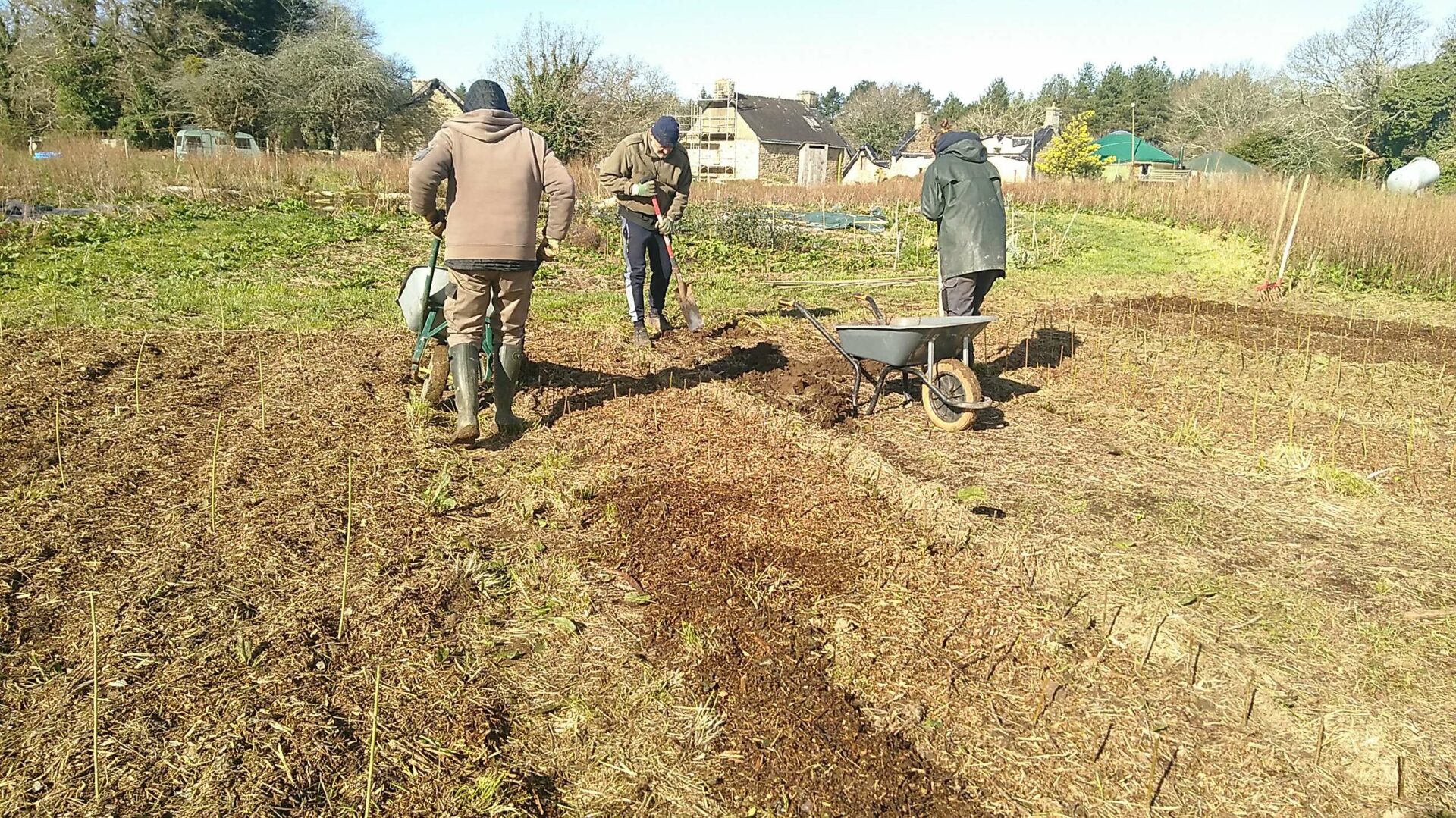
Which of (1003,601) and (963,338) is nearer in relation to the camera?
(1003,601)

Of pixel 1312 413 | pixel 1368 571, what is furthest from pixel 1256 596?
pixel 1312 413

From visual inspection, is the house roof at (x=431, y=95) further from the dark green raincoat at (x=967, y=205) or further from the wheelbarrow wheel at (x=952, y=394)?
the wheelbarrow wheel at (x=952, y=394)

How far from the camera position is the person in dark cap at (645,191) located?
666 cm

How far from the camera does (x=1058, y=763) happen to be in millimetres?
2443

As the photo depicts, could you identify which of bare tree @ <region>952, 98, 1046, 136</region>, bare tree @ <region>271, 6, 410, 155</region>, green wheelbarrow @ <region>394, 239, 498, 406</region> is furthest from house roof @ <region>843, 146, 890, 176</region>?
Answer: green wheelbarrow @ <region>394, 239, 498, 406</region>

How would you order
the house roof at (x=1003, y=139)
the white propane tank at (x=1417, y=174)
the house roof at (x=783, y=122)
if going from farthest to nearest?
the house roof at (x=783, y=122), the house roof at (x=1003, y=139), the white propane tank at (x=1417, y=174)

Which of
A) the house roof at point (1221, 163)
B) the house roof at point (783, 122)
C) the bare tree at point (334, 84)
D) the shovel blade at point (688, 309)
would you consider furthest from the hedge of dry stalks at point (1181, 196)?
the house roof at point (783, 122)

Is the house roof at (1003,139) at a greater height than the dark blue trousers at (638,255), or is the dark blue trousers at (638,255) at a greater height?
the house roof at (1003,139)

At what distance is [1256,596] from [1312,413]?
11.1ft

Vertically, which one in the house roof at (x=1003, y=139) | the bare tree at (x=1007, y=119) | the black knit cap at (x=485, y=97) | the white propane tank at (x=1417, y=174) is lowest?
the black knit cap at (x=485, y=97)

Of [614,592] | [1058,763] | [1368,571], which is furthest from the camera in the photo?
[1368,571]

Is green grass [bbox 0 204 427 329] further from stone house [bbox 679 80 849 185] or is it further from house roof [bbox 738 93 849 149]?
house roof [bbox 738 93 849 149]

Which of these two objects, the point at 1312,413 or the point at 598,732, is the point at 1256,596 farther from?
the point at 1312,413

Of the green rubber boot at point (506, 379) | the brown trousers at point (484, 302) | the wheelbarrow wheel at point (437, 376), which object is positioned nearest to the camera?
the brown trousers at point (484, 302)
